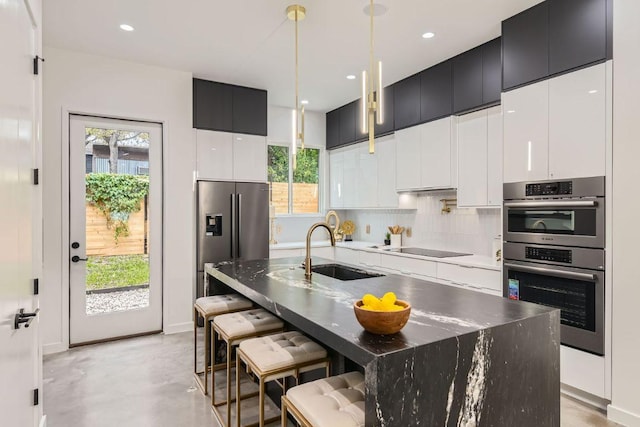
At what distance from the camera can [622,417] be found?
95.9 inches

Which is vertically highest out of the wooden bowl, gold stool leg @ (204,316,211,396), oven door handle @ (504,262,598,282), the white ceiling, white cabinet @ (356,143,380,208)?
the white ceiling

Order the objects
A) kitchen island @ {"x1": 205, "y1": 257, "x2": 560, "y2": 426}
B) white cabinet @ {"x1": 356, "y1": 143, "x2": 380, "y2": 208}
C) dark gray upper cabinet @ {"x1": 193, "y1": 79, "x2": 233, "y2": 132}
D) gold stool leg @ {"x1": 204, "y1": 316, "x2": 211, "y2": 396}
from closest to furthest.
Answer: kitchen island @ {"x1": 205, "y1": 257, "x2": 560, "y2": 426}
gold stool leg @ {"x1": 204, "y1": 316, "x2": 211, "y2": 396}
dark gray upper cabinet @ {"x1": 193, "y1": 79, "x2": 233, "y2": 132}
white cabinet @ {"x1": 356, "y1": 143, "x2": 380, "y2": 208}

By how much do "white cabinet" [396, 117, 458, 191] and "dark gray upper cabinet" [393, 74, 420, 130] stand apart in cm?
10

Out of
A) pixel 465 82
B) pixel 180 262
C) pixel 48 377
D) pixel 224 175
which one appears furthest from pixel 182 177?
pixel 465 82

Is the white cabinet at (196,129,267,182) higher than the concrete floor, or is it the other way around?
the white cabinet at (196,129,267,182)

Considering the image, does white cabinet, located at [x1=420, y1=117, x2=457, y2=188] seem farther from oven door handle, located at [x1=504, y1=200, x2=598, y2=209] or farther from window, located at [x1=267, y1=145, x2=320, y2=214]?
window, located at [x1=267, y1=145, x2=320, y2=214]

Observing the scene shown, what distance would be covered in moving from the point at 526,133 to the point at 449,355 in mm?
2317

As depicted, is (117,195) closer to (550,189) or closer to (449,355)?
(449,355)

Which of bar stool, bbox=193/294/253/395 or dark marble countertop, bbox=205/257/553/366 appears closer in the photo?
dark marble countertop, bbox=205/257/553/366

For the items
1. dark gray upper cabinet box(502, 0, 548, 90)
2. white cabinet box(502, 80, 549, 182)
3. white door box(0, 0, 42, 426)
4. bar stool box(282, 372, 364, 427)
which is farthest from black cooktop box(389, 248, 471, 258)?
white door box(0, 0, 42, 426)

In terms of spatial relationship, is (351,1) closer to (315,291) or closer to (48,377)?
(315,291)

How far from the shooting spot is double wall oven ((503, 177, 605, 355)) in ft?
8.52

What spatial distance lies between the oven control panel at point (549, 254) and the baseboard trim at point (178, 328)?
3582mm

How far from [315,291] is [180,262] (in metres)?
2.69
